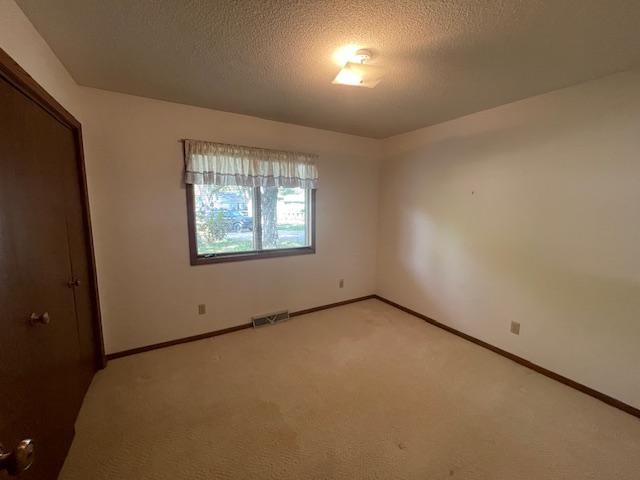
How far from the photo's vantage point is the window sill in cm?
280

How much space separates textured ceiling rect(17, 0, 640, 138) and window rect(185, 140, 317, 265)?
60cm

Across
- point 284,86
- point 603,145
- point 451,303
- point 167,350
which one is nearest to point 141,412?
point 167,350

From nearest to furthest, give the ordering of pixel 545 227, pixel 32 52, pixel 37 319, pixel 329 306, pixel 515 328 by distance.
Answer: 1. pixel 37 319
2. pixel 32 52
3. pixel 545 227
4. pixel 515 328
5. pixel 329 306

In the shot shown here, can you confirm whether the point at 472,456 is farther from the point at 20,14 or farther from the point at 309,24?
the point at 20,14

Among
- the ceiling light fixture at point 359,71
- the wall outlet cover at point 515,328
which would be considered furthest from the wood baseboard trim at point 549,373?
the ceiling light fixture at point 359,71

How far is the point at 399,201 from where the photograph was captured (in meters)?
3.68

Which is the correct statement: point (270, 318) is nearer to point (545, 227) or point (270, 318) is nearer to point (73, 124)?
point (73, 124)

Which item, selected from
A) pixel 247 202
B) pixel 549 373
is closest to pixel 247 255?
pixel 247 202

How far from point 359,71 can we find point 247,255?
2116mm

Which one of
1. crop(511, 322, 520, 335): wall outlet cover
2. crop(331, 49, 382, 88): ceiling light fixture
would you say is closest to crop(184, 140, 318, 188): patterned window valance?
crop(331, 49, 382, 88): ceiling light fixture

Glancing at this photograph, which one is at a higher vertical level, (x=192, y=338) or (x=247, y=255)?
(x=247, y=255)

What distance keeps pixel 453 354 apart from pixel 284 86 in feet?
9.44

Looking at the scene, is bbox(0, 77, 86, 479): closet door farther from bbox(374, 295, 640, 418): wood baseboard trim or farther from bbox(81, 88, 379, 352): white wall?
bbox(374, 295, 640, 418): wood baseboard trim

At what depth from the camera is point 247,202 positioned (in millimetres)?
3051
